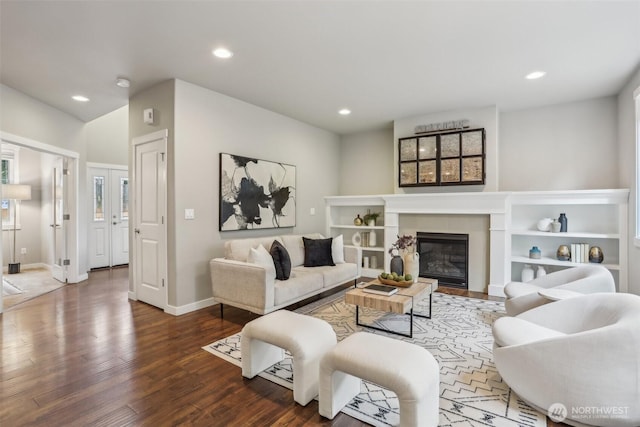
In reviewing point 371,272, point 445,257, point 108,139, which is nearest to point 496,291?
point 445,257

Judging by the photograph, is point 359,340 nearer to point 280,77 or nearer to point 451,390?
point 451,390

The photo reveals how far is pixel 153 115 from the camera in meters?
3.73

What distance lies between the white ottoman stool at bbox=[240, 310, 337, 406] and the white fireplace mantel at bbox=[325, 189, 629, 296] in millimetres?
3246

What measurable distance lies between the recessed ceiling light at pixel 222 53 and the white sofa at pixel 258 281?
78.8 inches

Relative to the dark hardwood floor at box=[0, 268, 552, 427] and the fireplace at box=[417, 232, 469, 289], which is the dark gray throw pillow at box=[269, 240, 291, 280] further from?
the fireplace at box=[417, 232, 469, 289]

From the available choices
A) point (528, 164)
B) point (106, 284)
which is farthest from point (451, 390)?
point (106, 284)

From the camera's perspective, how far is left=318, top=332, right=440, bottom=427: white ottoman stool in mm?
1548

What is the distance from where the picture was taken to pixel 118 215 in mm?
6559

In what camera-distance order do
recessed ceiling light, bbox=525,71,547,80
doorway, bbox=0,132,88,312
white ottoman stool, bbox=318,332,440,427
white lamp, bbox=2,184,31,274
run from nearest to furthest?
white ottoman stool, bbox=318,332,440,427
recessed ceiling light, bbox=525,71,547,80
doorway, bbox=0,132,88,312
white lamp, bbox=2,184,31,274

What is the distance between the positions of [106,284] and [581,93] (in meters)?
7.41

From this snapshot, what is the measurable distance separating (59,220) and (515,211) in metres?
7.49

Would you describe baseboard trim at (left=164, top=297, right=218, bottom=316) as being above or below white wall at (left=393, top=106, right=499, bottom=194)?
below

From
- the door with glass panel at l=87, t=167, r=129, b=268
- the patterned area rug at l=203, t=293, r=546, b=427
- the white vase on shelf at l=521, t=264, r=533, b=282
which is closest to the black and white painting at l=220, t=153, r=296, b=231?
the patterned area rug at l=203, t=293, r=546, b=427

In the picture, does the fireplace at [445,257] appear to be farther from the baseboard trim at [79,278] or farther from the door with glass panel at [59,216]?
the door with glass panel at [59,216]
